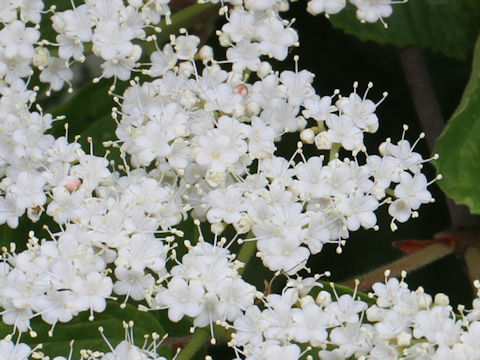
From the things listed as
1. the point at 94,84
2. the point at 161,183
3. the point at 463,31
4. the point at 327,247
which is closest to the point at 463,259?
the point at 327,247

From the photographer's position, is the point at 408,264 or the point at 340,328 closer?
the point at 340,328

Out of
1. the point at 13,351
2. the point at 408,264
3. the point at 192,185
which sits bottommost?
the point at 408,264

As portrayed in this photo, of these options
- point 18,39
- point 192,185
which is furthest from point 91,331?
point 18,39

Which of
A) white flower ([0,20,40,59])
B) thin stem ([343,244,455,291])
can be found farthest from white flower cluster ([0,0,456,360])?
thin stem ([343,244,455,291])

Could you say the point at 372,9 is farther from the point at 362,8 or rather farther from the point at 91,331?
the point at 91,331

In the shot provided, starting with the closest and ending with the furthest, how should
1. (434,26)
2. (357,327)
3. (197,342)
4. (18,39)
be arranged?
(357,327) < (197,342) < (18,39) < (434,26)

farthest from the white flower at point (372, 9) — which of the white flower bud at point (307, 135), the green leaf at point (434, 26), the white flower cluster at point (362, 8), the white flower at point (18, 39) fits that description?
the white flower at point (18, 39)
